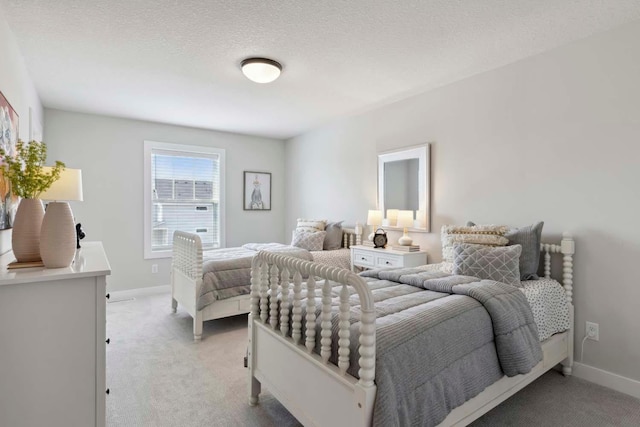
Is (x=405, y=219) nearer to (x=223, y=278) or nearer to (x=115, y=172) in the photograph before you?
(x=223, y=278)

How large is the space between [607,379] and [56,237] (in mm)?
3487

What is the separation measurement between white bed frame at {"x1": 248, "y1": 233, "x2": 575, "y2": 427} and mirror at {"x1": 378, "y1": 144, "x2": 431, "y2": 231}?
1.34 meters

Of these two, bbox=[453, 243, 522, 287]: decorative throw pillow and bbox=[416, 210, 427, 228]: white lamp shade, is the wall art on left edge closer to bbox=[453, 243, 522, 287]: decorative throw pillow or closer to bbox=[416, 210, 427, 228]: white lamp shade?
bbox=[453, 243, 522, 287]: decorative throw pillow

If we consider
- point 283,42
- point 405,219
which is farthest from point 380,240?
point 283,42

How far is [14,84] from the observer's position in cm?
248

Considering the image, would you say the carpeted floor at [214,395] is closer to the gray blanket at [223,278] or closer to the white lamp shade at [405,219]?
the gray blanket at [223,278]

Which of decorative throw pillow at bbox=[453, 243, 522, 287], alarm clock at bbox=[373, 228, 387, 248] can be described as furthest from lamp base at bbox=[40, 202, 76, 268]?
alarm clock at bbox=[373, 228, 387, 248]

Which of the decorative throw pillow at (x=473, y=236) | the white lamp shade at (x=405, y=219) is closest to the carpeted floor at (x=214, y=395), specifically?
the decorative throw pillow at (x=473, y=236)

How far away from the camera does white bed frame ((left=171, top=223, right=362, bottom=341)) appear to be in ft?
10.4

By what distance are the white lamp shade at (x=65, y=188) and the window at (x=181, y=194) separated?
8.36 ft

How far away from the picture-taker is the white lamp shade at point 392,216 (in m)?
3.69

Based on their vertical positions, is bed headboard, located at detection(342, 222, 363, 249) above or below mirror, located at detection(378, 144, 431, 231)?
below

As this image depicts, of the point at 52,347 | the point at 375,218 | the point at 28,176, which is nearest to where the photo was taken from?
the point at 52,347

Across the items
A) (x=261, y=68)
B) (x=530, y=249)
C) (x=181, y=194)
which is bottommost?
(x=530, y=249)
